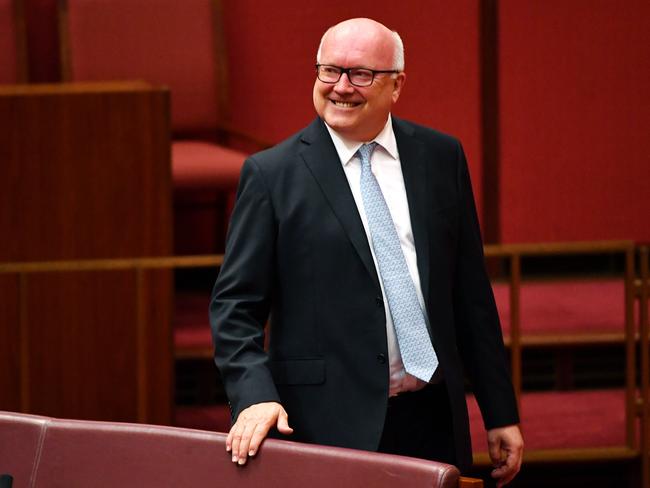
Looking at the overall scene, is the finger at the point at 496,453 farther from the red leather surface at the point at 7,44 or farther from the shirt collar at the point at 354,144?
the red leather surface at the point at 7,44

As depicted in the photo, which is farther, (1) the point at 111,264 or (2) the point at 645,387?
(2) the point at 645,387

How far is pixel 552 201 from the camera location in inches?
192

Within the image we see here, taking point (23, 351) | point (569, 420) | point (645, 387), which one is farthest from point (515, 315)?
point (23, 351)

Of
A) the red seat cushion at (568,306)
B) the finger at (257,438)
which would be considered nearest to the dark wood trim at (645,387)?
the red seat cushion at (568,306)

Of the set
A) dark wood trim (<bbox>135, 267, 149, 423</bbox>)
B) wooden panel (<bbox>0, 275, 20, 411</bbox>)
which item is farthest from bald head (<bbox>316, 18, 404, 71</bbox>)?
wooden panel (<bbox>0, 275, 20, 411</bbox>)

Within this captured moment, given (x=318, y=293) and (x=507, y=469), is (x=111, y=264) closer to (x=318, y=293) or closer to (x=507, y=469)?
(x=318, y=293)

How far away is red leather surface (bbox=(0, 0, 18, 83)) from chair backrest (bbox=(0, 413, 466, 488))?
266 cm

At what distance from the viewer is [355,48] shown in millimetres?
2098

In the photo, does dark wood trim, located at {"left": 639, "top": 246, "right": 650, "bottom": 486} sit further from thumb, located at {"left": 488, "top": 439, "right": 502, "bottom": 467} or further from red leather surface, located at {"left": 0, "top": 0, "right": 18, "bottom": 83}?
red leather surface, located at {"left": 0, "top": 0, "right": 18, "bottom": 83}

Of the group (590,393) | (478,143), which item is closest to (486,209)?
(478,143)

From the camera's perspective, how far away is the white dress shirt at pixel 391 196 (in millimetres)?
2150

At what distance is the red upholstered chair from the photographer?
4.54 metres

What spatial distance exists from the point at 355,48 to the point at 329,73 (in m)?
0.06

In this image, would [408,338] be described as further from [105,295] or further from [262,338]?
[105,295]
